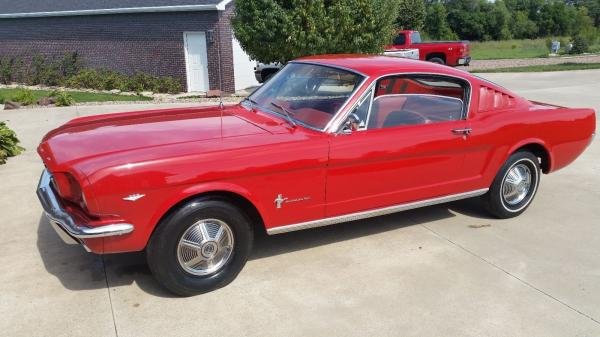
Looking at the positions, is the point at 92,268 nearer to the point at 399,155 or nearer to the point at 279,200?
the point at 279,200

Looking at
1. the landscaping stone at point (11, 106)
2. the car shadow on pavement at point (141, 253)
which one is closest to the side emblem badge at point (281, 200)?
the car shadow on pavement at point (141, 253)

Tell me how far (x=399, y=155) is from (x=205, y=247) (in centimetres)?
164

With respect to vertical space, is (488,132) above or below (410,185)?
above

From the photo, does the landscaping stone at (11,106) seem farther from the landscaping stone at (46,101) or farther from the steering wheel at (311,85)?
the steering wheel at (311,85)

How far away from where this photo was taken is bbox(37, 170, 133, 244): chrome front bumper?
310 cm

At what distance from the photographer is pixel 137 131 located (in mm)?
3816

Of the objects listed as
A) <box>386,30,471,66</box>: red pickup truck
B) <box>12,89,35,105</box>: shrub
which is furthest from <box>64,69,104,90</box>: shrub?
<box>386,30,471,66</box>: red pickup truck

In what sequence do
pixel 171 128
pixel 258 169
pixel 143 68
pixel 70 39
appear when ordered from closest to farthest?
1. pixel 258 169
2. pixel 171 128
3. pixel 143 68
4. pixel 70 39

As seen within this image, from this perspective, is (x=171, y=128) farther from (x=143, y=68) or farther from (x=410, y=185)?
(x=143, y=68)

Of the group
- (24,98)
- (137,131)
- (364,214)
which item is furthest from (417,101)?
(24,98)

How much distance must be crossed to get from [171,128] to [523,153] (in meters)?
3.19

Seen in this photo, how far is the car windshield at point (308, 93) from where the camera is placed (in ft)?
13.3

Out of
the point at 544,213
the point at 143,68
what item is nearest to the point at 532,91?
the point at 544,213

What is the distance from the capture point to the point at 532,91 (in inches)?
553
